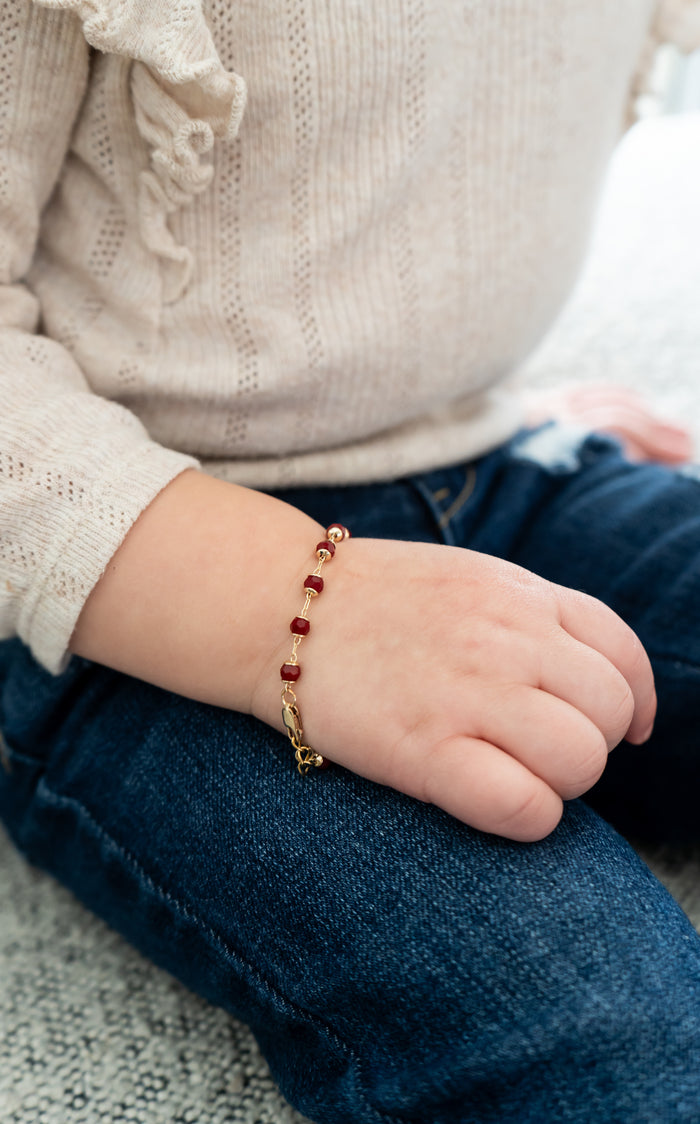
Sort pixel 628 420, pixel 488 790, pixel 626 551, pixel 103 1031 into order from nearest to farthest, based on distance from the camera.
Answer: pixel 488 790
pixel 103 1031
pixel 626 551
pixel 628 420

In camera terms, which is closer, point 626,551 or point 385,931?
point 385,931

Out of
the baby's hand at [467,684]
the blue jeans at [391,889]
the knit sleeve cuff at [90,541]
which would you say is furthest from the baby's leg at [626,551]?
the knit sleeve cuff at [90,541]

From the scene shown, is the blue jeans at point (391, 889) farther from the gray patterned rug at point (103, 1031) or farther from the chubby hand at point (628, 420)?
the chubby hand at point (628, 420)

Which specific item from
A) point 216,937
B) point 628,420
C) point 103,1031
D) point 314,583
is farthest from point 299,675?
point 628,420

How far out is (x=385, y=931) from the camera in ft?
1.42

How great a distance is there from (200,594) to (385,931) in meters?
0.19

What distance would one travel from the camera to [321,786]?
481mm

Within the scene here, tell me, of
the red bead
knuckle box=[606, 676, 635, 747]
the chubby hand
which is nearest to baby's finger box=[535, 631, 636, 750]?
knuckle box=[606, 676, 635, 747]

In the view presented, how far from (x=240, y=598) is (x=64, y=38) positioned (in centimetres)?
30

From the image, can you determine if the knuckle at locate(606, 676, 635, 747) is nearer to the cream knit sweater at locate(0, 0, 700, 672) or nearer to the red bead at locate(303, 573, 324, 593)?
the red bead at locate(303, 573, 324, 593)

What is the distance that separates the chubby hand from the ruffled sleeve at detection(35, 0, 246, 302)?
45 centimetres

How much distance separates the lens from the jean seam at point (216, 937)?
1.44ft

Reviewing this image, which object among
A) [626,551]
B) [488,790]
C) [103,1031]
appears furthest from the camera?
[626,551]

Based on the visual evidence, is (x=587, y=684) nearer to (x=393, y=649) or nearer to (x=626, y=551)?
(x=393, y=649)
